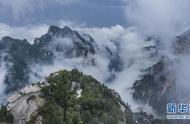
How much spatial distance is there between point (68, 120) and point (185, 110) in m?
20.8

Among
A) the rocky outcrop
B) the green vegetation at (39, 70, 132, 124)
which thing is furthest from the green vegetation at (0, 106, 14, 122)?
the green vegetation at (39, 70, 132, 124)

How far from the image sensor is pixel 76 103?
8538cm

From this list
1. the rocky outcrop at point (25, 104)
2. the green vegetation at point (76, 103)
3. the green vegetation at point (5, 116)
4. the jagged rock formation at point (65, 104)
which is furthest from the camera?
the green vegetation at point (5, 116)

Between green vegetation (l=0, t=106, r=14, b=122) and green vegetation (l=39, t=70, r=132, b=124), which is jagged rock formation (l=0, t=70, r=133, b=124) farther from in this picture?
green vegetation (l=0, t=106, r=14, b=122)

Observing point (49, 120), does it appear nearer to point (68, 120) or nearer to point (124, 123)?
point (68, 120)

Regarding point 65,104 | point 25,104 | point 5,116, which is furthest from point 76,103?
point 5,116

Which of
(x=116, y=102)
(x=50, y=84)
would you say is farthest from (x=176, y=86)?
(x=50, y=84)

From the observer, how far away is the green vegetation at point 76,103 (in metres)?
80.0

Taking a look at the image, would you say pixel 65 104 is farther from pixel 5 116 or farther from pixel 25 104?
pixel 5 116

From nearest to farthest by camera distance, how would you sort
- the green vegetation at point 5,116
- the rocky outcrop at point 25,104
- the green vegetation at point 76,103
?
the rocky outcrop at point 25,104 → the green vegetation at point 76,103 → the green vegetation at point 5,116

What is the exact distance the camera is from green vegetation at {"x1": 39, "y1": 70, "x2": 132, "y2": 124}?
8000cm

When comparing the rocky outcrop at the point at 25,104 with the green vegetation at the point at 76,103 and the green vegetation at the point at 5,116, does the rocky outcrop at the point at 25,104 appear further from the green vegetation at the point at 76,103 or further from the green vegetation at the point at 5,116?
the green vegetation at the point at 76,103

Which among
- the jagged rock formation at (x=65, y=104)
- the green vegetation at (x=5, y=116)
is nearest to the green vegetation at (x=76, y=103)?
the jagged rock formation at (x=65, y=104)

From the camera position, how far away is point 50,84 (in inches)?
3356
